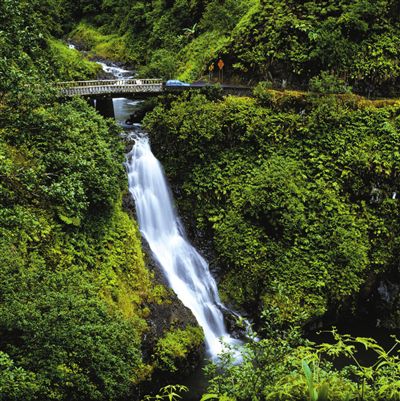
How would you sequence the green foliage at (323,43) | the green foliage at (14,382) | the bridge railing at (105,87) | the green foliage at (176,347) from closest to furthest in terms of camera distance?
the green foliage at (14,382)
the green foliage at (176,347)
the bridge railing at (105,87)
the green foliage at (323,43)

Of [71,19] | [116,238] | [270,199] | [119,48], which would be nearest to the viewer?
[116,238]

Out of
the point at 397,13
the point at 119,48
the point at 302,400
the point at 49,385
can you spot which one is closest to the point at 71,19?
the point at 119,48

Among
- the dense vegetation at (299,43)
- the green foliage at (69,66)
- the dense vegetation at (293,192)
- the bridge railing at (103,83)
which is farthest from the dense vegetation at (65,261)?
the dense vegetation at (299,43)

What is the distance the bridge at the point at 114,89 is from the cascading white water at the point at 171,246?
120 inches

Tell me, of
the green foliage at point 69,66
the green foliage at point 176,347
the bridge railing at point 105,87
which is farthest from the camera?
the green foliage at point 69,66

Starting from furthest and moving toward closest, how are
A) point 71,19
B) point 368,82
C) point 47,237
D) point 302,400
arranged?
point 71,19
point 368,82
point 47,237
point 302,400

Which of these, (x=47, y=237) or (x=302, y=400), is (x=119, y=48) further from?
(x=302, y=400)

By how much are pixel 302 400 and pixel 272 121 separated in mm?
15686

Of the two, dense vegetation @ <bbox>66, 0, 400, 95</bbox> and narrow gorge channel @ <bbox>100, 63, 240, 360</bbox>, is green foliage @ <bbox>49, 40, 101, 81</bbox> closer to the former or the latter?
dense vegetation @ <bbox>66, 0, 400, 95</bbox>

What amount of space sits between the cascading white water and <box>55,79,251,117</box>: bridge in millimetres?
3055

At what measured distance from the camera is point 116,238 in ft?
48.3

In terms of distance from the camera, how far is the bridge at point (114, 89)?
19.9 meters

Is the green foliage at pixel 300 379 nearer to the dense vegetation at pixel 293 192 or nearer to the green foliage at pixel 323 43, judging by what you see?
the dense vegetation at pixel 293 192

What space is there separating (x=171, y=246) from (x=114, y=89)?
8667 millimetres
